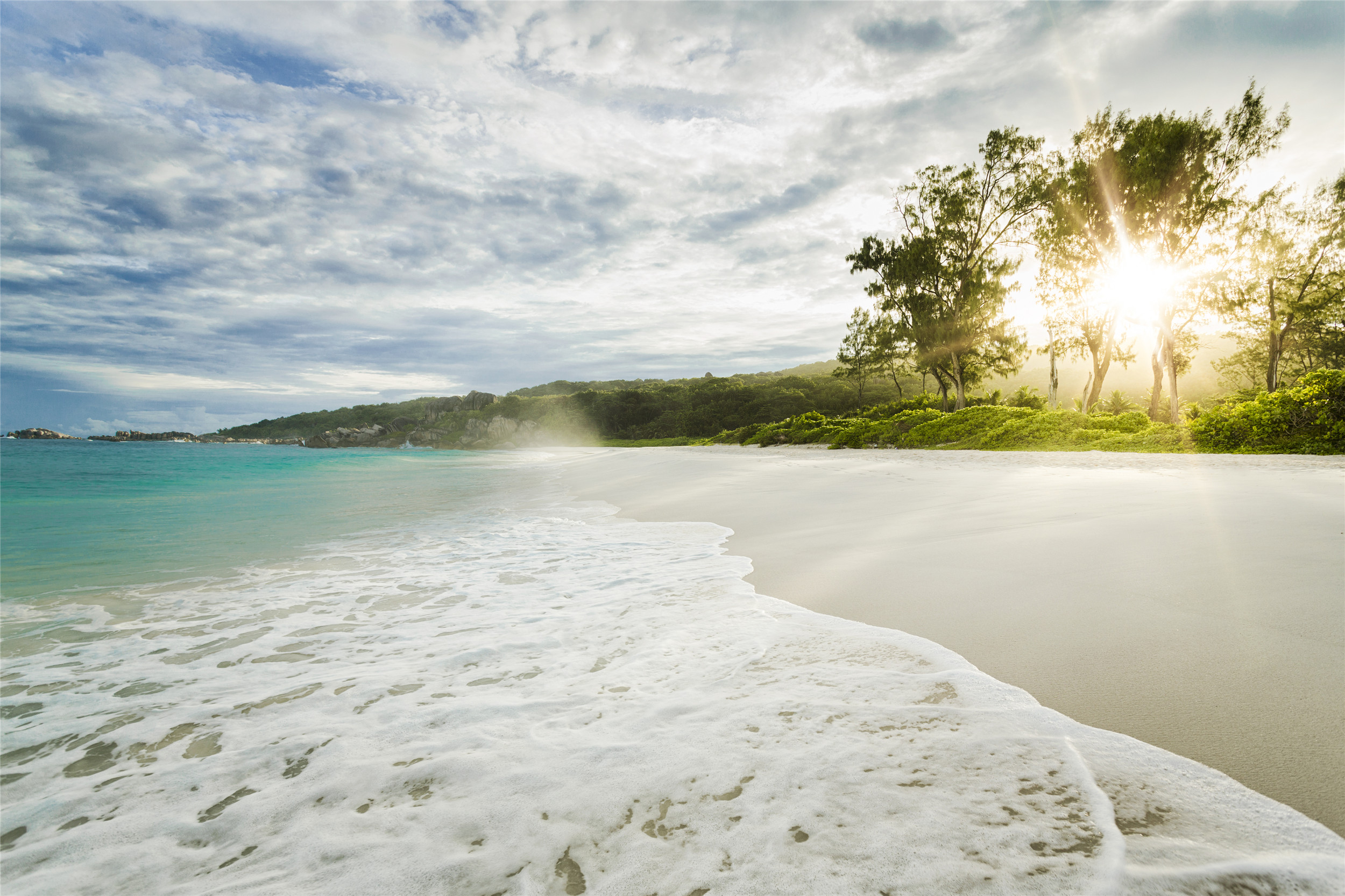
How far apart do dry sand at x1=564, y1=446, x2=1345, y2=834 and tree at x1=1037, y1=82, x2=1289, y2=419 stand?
1193 centimetres

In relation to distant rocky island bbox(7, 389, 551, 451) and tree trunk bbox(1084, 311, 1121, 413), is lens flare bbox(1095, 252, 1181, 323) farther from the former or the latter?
distant rocky island bbox(7, 389, 551, 451)

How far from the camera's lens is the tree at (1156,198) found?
14.2 metres

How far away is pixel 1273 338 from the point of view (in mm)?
21625

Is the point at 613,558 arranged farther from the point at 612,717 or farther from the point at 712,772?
the point at 712,772

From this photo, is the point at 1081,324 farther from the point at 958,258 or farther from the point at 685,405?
the point at 685,405

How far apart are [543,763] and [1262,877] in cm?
171

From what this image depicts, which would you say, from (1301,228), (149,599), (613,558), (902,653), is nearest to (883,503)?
(613,558)

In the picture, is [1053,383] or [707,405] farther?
[707,405]

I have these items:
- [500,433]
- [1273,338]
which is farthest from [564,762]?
[500,433]

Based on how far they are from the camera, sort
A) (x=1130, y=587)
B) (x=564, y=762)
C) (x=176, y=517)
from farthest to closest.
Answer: (x=176, y=517)
(x=1130, y=587)
(x=564, y=762)

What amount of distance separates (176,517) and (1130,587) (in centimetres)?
1166

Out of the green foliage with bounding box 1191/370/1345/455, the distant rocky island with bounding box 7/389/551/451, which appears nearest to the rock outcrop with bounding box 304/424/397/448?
the distant rocky island with bounding box 7/389/551/451

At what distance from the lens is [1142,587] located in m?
2.68

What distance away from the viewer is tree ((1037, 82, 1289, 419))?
559 inches
